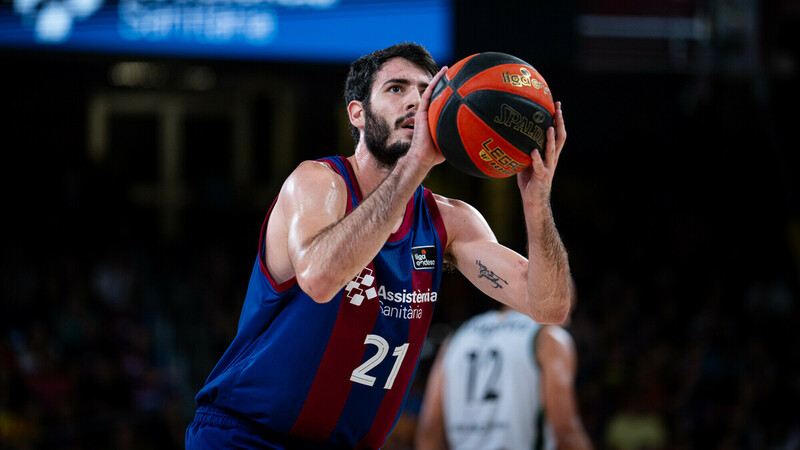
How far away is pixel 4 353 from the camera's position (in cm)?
898

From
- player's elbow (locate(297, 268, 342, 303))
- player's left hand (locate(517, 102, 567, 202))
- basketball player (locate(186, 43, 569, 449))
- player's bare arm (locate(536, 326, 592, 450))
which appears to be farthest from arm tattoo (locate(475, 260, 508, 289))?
player's bare arm (locate(536, 326, 592, 450))

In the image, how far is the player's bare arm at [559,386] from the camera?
5.35m

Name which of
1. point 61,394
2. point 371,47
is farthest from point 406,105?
point 61,394

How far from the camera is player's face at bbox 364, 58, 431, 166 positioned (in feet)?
10.6

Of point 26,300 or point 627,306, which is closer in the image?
point 26,300

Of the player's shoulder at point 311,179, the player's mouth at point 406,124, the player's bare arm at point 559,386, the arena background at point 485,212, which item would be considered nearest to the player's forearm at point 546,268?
the player's mouth at point 406,124

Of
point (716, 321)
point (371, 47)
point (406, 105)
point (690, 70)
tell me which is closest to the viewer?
point (406, 105)

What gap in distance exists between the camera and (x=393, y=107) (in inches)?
128

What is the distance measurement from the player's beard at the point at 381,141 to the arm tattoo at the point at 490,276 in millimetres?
553

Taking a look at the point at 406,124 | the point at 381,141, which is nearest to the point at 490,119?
the point at 406,124

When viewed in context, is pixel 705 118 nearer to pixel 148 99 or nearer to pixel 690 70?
pixel 690 70

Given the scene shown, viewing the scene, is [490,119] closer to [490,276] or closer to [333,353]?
[490,276]

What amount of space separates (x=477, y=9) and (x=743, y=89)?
5466 mm

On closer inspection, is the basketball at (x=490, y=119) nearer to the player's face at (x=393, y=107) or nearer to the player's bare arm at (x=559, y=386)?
the player's face at (x=393, y=107)
